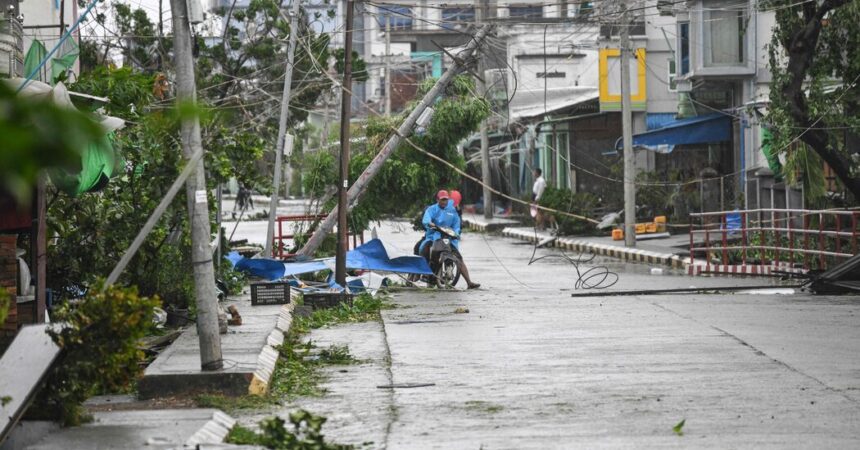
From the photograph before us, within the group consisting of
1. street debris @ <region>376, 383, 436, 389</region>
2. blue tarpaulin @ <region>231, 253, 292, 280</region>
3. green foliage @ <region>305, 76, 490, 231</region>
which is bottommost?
street debris @ <region>376, 383, 436, 389</region>

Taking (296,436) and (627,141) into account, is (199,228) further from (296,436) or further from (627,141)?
(627,141)

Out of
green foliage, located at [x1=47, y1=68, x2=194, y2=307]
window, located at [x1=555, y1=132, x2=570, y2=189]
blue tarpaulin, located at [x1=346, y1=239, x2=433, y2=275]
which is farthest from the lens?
window, located at [x1=555, y1=132, x2=570, y2=189]

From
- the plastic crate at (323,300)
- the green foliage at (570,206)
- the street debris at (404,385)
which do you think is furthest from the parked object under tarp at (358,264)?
the green foliage at (570,206)

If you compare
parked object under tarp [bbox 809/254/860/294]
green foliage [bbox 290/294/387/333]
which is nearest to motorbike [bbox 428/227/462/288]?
green foliage [bbox 290/294/387/333]

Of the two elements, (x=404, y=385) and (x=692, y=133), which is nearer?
(x=404, y=385)

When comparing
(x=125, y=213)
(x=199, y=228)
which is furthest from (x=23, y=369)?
(x=125, y=213)

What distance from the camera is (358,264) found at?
21.8m

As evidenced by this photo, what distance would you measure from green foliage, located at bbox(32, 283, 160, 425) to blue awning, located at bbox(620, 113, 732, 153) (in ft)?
88.1

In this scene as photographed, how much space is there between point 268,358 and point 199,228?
6.42ft

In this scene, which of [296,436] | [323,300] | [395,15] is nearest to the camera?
[296,436]

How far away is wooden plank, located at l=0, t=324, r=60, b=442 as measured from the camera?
7523 millimetres

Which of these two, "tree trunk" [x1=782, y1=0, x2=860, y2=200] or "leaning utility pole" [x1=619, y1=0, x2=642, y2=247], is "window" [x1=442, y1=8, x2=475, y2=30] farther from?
"tree trunk" [x1=782, y1=0, x2=860, y2=200]

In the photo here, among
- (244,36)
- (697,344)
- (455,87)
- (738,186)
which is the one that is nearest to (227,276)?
(697,344)

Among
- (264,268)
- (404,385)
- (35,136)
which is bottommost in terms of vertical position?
(404,385)
